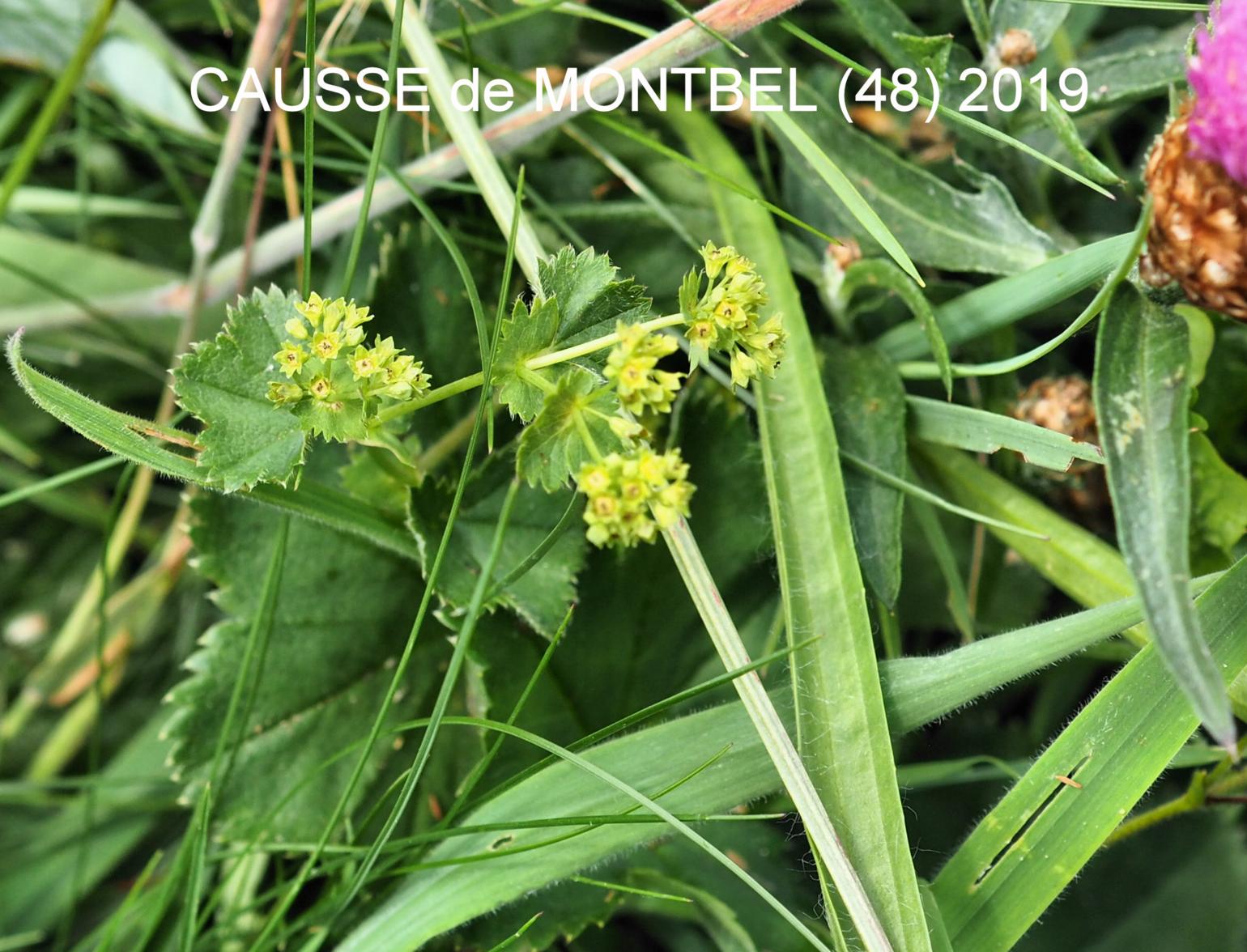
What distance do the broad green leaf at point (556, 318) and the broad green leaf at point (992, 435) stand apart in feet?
0.92

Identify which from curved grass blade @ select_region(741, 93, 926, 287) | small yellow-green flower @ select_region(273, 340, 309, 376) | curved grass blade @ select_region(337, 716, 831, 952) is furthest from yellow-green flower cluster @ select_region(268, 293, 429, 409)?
curved grass blade @ select_region(741, 93, 926, 287)

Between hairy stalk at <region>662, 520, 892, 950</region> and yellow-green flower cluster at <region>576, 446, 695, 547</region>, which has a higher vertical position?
yellow-green flower cluster at <region>576, 446, 695, 547</region>

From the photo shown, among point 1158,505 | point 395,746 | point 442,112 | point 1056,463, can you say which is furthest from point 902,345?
point 395,746

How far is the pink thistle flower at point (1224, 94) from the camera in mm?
515

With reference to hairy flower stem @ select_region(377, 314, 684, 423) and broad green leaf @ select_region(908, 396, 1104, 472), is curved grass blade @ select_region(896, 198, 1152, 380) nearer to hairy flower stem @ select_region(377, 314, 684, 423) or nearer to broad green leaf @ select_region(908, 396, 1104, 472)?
broad green leaf @ select_region(908, 396, 1104, 472)

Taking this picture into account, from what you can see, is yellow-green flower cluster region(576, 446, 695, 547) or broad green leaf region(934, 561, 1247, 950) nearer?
yellow-green flower cluster region(576, 446, 695, 547)

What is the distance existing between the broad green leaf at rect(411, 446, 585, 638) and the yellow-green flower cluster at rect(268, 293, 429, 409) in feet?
0.48

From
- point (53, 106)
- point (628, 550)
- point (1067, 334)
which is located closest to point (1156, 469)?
point (1067, 334)

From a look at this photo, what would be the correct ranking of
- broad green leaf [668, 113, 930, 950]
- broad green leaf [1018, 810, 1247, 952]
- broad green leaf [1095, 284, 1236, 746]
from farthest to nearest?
broad green leaf [1018, 810, 1247, 952] < broad green leaf [668, 113, 930, 950] < broad green leaf [1095, 284, 1236, 746]

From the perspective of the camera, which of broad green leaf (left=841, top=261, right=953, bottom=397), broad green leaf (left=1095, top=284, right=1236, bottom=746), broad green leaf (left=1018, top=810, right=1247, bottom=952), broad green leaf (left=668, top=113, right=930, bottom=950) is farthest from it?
broad green leaf (left=1018, top=810, right=1247, bottom=952)

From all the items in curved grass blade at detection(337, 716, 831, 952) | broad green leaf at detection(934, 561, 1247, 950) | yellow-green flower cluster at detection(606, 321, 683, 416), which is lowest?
broad green leaf at detection(934, 561, 1247, 950)

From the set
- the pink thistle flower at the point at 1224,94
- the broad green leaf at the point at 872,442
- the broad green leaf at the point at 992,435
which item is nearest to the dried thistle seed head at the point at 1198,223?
the pink thistle flower at the point at 1224,94

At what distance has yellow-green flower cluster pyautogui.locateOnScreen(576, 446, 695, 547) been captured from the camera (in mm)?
523

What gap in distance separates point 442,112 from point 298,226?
238 millimetres
